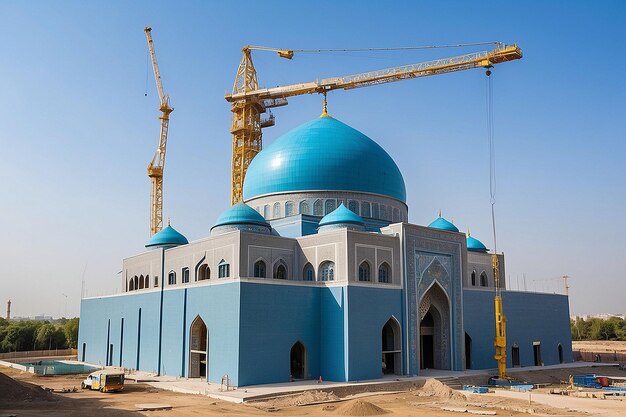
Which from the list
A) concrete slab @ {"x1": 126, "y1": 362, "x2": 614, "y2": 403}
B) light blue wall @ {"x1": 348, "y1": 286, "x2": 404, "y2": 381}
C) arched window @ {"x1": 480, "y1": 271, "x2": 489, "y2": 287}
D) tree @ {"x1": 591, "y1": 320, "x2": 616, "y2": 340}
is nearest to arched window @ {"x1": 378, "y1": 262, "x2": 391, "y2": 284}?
light blue wall @ {"x1": 348, "y1": 286, "x2": 404, "y2": 381}

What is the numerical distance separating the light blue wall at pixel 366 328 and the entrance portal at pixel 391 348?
2.75 ft

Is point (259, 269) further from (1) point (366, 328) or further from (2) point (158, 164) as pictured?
(2) point (158, 164)

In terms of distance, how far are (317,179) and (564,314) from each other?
1801 centimetres

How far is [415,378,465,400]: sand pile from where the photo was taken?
24672 millimetres

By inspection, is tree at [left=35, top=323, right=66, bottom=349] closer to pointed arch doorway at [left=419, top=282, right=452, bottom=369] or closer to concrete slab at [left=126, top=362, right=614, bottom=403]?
concrete slab at [left=126, top=362, right=614, bottom=403]

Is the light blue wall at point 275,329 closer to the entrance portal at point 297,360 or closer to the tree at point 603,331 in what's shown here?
the entrance portal at point 297,360

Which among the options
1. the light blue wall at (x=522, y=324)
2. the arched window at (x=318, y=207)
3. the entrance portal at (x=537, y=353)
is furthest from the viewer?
the entrance portal at (x=537, y=353)

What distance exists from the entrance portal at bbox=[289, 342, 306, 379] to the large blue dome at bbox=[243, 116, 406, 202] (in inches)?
368

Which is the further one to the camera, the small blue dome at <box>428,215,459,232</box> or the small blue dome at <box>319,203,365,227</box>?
the small blue dome at <box>428,215,459,232</box>

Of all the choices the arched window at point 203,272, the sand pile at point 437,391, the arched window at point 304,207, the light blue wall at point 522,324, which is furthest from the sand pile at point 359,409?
the arched window at point 304,207

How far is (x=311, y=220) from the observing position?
3291 centimetres

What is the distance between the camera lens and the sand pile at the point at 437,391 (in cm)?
2467

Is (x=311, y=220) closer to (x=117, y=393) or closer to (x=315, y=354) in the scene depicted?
(x=315, y=354)

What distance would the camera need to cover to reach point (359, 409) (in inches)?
806
